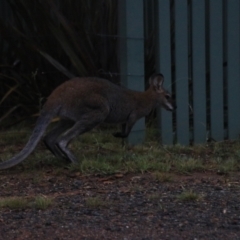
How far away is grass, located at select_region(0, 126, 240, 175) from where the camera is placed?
687 cm

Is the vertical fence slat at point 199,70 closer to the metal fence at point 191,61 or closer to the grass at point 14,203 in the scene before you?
the metal fence at point 191,61

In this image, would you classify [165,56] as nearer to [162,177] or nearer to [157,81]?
[157,81]

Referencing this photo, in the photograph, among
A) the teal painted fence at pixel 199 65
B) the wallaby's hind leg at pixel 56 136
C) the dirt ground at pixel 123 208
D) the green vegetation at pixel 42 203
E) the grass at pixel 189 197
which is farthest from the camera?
the teal painted fence at pixel 199 65

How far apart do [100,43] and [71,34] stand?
3.20ft

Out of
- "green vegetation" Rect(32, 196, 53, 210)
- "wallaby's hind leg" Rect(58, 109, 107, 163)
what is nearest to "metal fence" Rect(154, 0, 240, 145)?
"wallaby's hind leg" Rect(58, 109, 107, 163)

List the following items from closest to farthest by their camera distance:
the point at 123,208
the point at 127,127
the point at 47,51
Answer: the point at 123,208
the point at 127,127
the point at 47,51

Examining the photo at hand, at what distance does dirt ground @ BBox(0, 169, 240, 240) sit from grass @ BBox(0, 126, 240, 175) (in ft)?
0.47

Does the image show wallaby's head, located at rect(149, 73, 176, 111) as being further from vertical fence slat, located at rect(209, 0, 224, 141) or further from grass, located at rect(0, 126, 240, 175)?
vertical fence slat, located at rect(209, 0, 224, 141)

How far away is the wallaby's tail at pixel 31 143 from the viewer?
6703 millimetres

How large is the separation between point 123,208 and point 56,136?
203 centimetres

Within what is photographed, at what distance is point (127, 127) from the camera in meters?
7.84

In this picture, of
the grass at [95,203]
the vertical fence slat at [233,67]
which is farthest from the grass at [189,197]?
the vertical fence slat at [233,67]

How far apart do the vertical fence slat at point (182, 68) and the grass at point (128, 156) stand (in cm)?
28

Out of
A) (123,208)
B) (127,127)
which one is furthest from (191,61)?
(123,208)
